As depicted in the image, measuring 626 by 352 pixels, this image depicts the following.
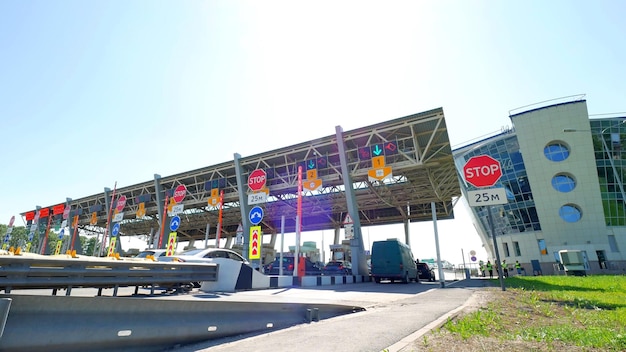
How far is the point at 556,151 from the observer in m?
35.1

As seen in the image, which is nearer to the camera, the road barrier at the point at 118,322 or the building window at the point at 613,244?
the road barrier at the point at 118,322

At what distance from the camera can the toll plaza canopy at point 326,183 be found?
2134cm

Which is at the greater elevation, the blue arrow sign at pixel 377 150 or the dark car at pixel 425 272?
the blue arrow sign at pixel 377 150

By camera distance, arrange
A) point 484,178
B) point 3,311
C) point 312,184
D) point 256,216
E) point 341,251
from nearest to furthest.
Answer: point 3,311, point 484,178, point 256,216, point 312,184, point 341,251

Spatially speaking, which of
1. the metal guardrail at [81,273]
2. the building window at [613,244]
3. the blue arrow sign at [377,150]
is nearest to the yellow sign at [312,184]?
the blue arrow sign at [377,150]

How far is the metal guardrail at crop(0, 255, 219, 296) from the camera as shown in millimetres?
5438

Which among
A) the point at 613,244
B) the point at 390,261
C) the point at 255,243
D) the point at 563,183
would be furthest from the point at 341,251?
the point at 613,244

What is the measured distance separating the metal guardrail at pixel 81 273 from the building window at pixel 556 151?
41.6m

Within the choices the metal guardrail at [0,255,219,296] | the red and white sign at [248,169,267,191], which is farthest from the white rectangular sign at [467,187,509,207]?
the red and white sign at [248,169,267,191]

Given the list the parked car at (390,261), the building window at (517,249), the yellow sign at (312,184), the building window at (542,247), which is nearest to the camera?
the parked car at (390,261)

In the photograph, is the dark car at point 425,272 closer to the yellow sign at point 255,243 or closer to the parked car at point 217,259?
the yellow sign at point 255,243

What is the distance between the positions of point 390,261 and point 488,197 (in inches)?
361

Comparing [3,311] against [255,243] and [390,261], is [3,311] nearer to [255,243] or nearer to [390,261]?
[255,243]

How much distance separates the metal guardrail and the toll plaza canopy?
12950 millimetres
